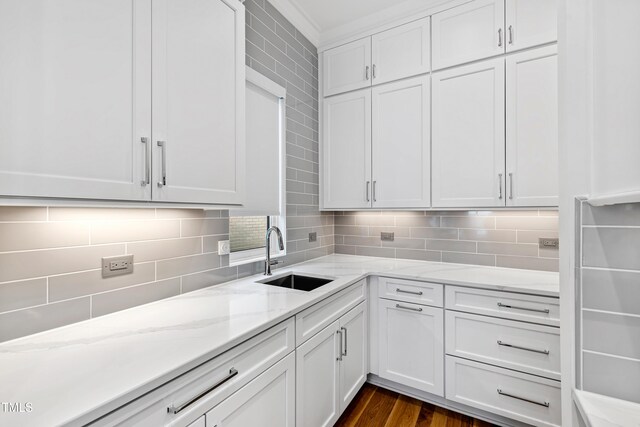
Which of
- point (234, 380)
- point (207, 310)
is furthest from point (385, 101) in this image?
point (234, 380)

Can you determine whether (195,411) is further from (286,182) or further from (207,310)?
(286,182)

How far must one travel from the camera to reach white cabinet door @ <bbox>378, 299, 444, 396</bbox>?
1.95m

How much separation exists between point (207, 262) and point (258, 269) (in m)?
0.43

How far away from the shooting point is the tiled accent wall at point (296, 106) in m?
2.05

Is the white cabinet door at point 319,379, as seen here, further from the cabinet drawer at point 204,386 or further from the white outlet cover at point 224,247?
the white outlet cover at point 224,247

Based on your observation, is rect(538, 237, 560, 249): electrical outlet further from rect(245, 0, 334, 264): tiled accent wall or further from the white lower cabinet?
rect(245, 0, 334, 264): tiled accent wall

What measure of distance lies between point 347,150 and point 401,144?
18.8 inches

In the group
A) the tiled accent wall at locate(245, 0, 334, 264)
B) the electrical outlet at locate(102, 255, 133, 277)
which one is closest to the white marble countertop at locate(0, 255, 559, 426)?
the electrical outlet at locate(102, 255, 133, 277)

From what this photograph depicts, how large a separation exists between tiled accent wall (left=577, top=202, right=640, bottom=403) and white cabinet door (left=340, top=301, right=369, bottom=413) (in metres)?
1.23

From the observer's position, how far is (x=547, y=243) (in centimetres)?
207

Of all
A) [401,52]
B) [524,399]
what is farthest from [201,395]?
[401,52]

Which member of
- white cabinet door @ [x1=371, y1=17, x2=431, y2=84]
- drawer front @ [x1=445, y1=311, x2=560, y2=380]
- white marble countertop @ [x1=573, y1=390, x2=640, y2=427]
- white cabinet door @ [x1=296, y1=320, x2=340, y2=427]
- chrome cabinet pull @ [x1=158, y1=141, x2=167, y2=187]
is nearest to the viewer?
white marble countertop @ [x1=573, y1=390, x2=640, y2=427]

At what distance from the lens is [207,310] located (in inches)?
51.1

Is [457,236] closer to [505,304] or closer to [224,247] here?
[505,304]
